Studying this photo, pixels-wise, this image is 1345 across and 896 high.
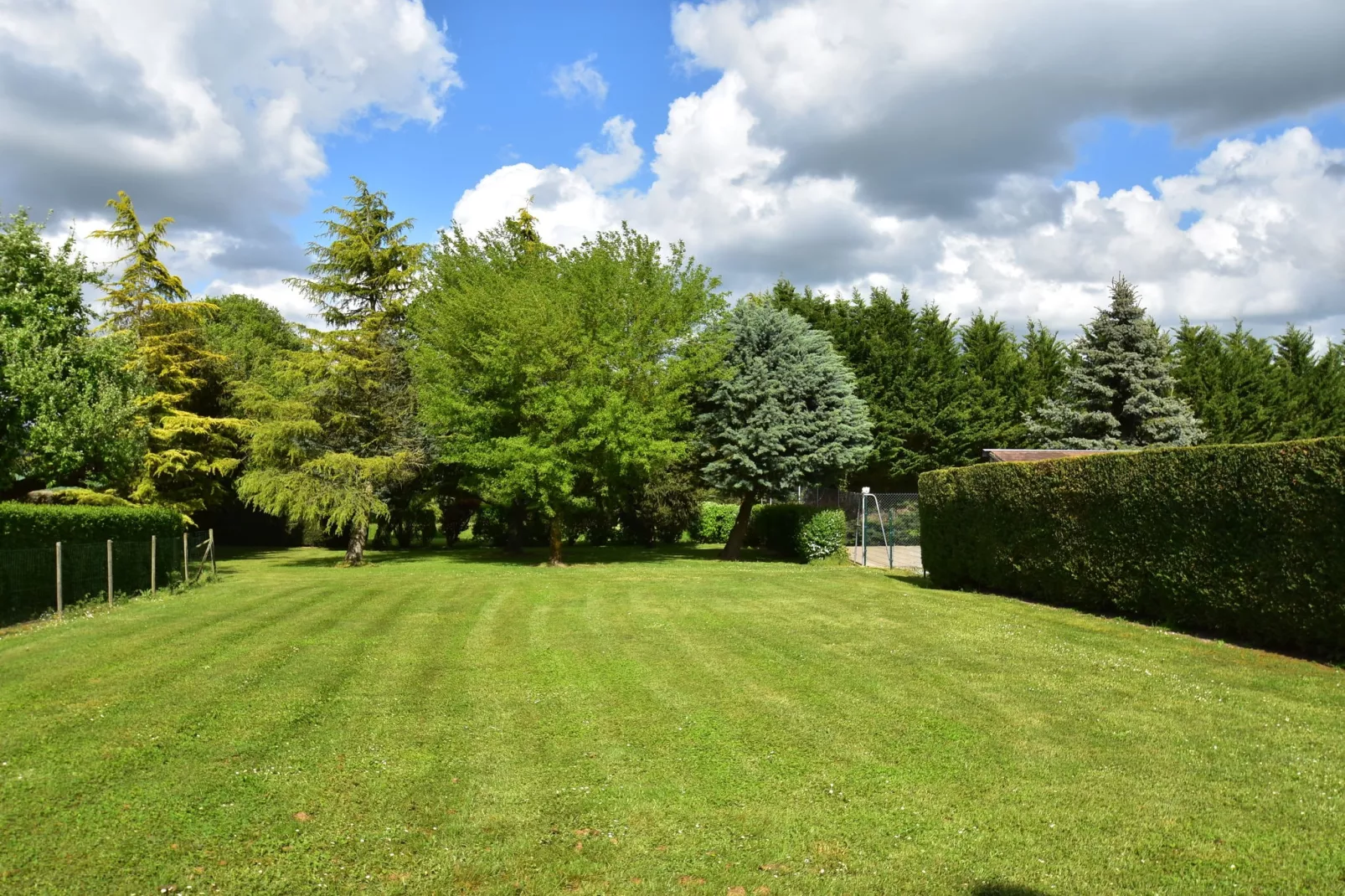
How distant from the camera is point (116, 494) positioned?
28.5 metres

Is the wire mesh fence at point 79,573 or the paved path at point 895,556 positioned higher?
the wire mesh fence at point 79,573

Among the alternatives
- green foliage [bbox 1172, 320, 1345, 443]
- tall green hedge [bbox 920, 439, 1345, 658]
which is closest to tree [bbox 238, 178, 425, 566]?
tall green hedge [bbox 920, 439, 1345, 658]

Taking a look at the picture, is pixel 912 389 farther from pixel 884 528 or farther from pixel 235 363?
pixel 235 363

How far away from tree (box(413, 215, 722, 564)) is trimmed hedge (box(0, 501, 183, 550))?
810 centimetres

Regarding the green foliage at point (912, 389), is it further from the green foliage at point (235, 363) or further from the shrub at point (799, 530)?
the green foliage at point (235, 363)

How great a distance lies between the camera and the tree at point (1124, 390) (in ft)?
101

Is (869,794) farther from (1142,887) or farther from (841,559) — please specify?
(841,559)

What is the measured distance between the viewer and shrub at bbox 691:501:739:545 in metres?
42.1

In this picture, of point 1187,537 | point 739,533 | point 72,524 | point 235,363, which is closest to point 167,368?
point 235,363

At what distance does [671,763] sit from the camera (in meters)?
6.40

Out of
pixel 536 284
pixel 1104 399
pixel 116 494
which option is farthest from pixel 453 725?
pixel 1104 399

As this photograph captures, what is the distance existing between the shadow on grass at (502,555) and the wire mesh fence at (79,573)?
8848 millimetres

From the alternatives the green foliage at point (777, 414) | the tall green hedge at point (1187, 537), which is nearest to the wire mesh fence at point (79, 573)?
the green foliage at point (777, 414)

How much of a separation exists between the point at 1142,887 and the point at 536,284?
2376cm
